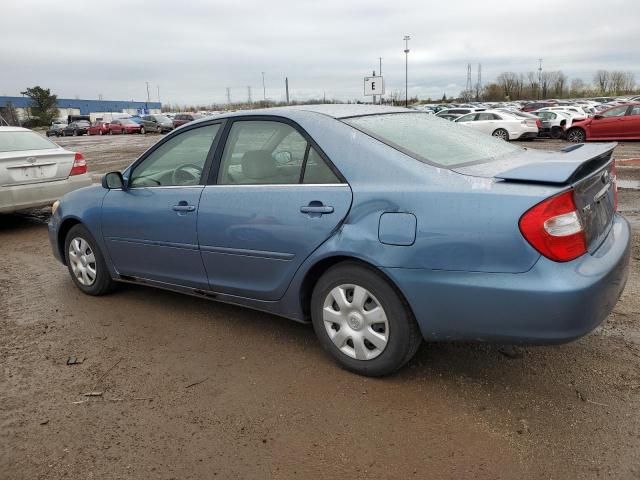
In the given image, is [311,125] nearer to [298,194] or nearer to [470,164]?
[298,194]

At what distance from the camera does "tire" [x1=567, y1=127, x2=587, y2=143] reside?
72.0ft

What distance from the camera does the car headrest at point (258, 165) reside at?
140 inches

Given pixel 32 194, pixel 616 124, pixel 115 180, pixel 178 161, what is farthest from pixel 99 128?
pixel 178 161

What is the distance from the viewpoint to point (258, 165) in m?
3.64

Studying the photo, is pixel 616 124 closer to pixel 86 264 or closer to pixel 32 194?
pixel 32 194

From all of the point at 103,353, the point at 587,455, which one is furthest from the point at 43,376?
the point at 587,455

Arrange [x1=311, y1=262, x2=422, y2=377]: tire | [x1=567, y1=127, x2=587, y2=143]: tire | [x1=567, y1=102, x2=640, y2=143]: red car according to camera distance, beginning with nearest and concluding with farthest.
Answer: [x1=311, y1=262, x2=422, y2=377]: tire < [x1=567, y1=102, x2=640, y2=143]: red car < [x1=567, y1=127, x2=587, y2=143]: tire

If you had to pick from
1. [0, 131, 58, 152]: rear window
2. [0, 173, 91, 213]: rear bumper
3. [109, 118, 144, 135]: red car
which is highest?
[109, 118, 144, 135]: red car

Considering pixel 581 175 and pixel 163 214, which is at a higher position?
pixel 581 175

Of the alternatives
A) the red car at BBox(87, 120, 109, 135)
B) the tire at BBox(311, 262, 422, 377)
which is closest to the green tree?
the red car at BBox(87, 120, 109, 135)

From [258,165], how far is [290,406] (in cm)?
154

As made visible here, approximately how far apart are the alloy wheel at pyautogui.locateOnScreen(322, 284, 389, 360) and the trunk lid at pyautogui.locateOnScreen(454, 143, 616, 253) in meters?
0.89

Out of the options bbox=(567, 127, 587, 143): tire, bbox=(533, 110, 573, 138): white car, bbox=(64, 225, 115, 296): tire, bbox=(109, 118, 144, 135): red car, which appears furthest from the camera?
bbox=(109, 118, 144, 135): red car

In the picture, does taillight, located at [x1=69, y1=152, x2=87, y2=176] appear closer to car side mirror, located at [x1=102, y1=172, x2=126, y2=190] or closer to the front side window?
car side mirror, located at [x1=102, y1=172, x2=126, y2=190]
